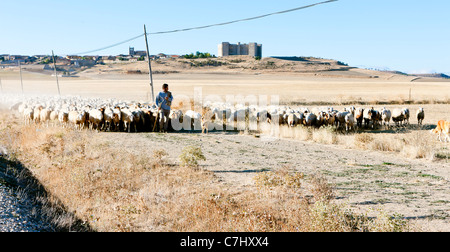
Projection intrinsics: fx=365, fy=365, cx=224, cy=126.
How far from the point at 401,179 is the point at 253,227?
4924 millimetres

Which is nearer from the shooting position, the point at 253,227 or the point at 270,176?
the point at 253,227

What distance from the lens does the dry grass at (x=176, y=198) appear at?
5.52m

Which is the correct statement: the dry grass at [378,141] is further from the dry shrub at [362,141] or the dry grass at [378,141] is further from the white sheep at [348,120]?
the white sheep at [348,120]

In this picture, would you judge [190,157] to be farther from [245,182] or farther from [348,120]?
[348,120]

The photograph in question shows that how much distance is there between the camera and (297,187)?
7293 mm

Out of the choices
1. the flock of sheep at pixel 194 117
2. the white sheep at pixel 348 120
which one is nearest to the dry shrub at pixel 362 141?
the flock of sheep at pixel 194 117

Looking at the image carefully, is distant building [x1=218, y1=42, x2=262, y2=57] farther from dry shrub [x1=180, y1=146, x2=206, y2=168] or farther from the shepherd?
dry shrub [x1=180, y1=146, x2=206, y2=168]

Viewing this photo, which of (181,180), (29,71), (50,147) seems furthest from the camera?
Answer: (29,71)

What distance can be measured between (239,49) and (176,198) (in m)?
186

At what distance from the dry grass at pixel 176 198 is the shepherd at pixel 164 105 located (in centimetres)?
409

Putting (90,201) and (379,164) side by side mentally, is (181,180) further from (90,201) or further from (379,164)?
(379,164)

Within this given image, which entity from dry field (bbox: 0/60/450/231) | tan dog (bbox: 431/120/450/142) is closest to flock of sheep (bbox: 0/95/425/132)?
dry field (bbox: 0/60/450/231)

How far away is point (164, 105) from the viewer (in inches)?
587
